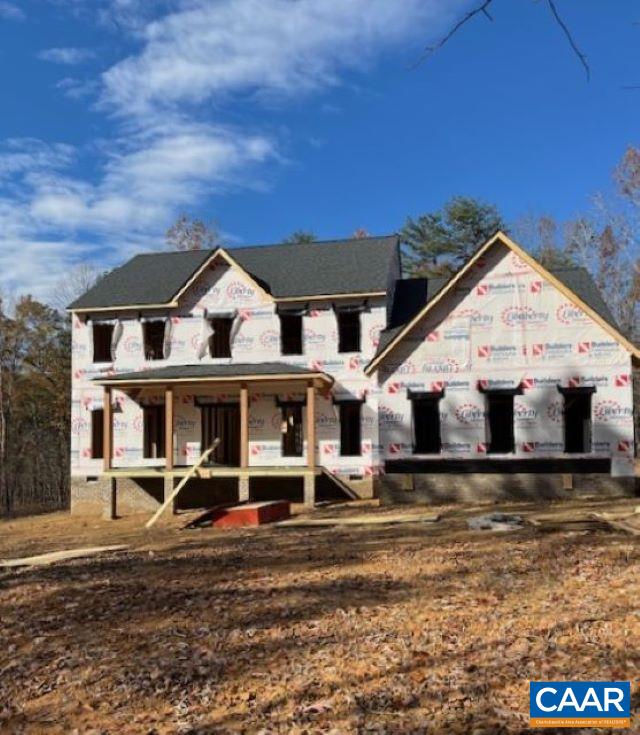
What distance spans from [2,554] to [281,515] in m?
6.58

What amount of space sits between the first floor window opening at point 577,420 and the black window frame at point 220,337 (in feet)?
36.2

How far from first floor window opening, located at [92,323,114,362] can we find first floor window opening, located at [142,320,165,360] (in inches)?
55.5

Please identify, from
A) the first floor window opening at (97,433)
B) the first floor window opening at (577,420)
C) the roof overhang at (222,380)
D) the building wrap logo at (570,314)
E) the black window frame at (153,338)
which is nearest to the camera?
the first floor window opening at (577,420)

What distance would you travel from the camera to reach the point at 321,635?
23.6 feet

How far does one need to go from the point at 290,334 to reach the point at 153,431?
5.88m

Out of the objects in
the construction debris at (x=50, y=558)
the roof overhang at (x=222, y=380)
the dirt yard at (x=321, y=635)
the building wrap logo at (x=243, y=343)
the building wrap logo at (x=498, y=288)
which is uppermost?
the building wrap logo at (x=498, y=288)

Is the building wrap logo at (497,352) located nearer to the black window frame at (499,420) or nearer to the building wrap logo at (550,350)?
the building wrap logo at (550,350)

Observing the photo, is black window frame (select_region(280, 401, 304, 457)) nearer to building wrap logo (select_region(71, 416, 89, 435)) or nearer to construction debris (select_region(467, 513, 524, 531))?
building wrap logo (select_region(71, 416, 89, 435))

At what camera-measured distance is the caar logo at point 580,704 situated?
16.3 ft

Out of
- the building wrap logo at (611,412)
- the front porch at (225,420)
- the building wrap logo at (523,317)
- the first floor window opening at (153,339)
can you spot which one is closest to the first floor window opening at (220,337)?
the front porch at (225,420)

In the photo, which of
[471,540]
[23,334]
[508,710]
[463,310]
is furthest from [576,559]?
[23,334]

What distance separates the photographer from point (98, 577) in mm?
10898

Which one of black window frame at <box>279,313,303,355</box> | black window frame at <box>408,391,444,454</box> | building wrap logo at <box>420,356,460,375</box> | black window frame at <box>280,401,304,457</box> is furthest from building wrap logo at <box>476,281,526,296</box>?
black window frame at <box>280,401,304,457</box>

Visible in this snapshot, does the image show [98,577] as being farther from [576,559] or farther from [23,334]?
[23,334]
